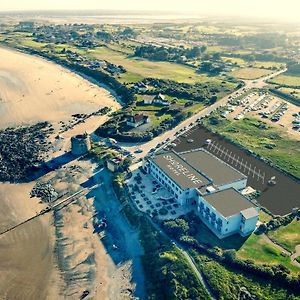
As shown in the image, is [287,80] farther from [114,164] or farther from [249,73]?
[114,164]

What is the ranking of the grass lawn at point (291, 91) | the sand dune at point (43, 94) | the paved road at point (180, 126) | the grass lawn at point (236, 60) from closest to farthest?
the paved road at point (180, 126)
the sand dune at point (43, 94)
the grass lawn at point (291, 91)
the grass lawn at point (236, 60)

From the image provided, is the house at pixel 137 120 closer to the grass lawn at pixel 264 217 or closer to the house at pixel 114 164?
the house at pixel 114 164

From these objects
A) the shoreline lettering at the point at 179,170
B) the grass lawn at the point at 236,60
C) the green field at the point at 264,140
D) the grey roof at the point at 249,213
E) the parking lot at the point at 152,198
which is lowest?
the grass lawn at the point at 236,60

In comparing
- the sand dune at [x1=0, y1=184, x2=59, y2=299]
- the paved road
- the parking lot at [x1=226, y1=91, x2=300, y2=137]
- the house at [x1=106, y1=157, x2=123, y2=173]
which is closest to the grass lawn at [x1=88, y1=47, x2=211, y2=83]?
the paved road

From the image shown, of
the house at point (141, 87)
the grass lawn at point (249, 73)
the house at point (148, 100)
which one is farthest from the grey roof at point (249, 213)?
the grass lawn at point (249, 73)

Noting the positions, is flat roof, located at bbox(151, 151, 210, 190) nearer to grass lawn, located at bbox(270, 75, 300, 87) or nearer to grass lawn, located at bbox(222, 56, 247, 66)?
grass lawn, located at bbox(270, 75, 300, 87)

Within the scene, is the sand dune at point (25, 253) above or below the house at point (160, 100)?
above
